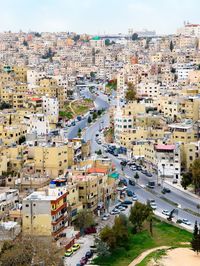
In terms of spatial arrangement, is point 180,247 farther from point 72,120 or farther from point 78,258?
point 72,120

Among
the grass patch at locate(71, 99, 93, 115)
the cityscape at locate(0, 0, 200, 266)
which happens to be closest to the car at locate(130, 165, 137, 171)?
the cityscape at locate(0, 0, 200, 266)

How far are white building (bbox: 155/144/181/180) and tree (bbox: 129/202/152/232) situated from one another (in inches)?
210

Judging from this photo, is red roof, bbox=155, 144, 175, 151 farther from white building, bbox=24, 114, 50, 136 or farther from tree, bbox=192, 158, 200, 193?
white building, bbox=24, 114, 50, 136

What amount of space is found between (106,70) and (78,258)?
43.7m

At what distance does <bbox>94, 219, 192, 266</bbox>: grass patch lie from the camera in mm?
16711

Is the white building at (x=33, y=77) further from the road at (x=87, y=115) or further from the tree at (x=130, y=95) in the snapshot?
the tree at (x=130, y=95)

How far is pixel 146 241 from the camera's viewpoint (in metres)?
18.1

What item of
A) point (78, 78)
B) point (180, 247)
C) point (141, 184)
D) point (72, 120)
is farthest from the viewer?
point (78, 78)

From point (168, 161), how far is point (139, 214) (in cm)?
596

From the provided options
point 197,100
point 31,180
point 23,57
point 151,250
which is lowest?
point 151,250

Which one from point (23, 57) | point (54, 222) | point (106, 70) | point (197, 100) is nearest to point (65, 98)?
point (197, 100)

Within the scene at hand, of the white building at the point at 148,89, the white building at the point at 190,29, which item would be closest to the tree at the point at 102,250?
the white building at the point at 148,89

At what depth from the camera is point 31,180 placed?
20531 mm

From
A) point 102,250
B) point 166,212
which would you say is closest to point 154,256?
point 102,250
